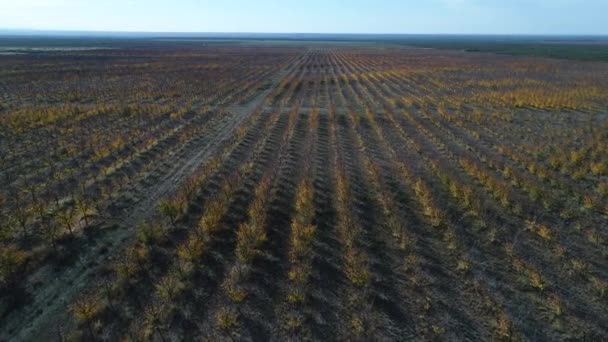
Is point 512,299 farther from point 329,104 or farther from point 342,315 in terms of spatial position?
point 329,104

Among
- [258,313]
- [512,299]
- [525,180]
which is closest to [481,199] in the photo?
[525,180]

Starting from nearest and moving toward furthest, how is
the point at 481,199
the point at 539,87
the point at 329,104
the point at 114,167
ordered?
the point at 481,199 → the point at 114,167 → the point at 329,104 → the point at 539,87

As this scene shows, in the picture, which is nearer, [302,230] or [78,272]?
[78,272]

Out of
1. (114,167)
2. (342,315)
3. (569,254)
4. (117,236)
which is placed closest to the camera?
(342,315)

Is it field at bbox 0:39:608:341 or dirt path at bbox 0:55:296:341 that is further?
field at bbox 0:39:608:341

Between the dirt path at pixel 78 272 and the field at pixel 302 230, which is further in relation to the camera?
the field at pixel 302 230
